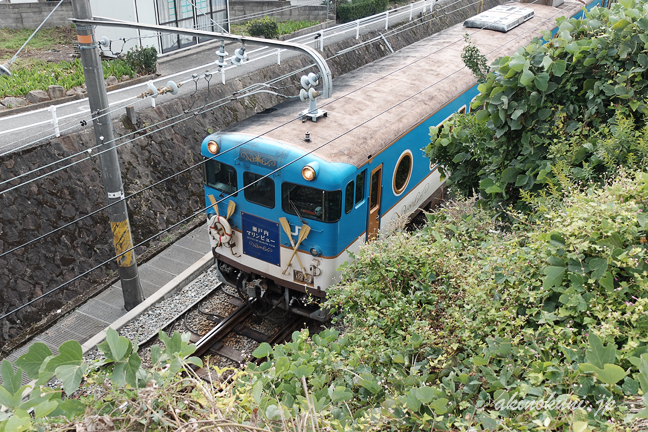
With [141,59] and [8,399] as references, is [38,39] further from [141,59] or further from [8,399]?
[8,399]

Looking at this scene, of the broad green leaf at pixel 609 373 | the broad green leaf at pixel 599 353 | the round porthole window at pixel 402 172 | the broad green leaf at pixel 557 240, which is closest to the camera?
the broad green leaf at pixel 609 373

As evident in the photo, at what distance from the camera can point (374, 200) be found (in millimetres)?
8484

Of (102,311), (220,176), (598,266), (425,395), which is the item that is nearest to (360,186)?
(220,176)

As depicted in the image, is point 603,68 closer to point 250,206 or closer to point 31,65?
point 250,206

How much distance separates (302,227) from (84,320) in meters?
4.60

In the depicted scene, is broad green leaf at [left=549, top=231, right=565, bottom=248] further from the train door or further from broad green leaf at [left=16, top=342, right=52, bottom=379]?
the train door

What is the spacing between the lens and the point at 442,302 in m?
4.97

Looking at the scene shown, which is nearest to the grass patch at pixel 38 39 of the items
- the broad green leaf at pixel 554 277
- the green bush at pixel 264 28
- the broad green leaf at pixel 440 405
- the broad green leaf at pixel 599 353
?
the green bush at pixel 264 28

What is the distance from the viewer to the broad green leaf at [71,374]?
100 inches

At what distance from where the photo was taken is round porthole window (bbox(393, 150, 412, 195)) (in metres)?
8.99

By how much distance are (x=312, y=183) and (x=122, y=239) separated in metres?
3.85

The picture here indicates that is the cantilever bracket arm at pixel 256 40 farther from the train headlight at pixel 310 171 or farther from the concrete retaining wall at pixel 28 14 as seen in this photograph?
the concrete retaining wall at pixel 28 14

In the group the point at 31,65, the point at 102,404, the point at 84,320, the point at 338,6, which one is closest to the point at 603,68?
the point at 102,404

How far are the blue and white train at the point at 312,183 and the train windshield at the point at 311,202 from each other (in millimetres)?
15
